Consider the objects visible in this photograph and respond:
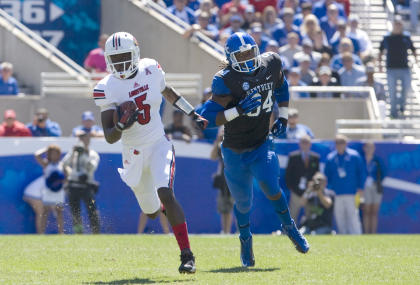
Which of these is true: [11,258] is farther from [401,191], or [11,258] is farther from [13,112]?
[401,191]

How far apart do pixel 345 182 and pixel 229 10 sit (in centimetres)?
456

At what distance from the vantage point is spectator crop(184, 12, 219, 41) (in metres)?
16.4

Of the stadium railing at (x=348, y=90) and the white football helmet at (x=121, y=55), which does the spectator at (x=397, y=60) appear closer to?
the stadium railing at (x=348, y=90)

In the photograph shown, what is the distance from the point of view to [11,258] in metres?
8.96

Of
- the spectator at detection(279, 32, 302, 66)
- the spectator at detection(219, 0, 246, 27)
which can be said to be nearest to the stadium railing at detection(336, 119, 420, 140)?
the spectator at detection(279, 32, 302, 66)

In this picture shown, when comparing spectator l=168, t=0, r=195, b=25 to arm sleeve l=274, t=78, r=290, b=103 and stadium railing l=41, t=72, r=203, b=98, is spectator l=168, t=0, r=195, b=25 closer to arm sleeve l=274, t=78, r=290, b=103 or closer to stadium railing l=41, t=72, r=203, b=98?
stadium railing l=41, t=72, r=203, b=98

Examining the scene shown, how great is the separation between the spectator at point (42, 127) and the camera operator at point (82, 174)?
892 millimetres

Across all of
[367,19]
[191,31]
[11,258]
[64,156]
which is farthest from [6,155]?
[367,19]

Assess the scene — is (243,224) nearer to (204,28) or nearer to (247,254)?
(247,254)

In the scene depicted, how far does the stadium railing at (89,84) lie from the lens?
50.8 ft

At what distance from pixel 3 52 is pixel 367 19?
675 cm

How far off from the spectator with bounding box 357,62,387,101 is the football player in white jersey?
8.04 meters

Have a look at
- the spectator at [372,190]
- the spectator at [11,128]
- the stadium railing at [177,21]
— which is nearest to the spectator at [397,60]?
the spectator at [372,190]

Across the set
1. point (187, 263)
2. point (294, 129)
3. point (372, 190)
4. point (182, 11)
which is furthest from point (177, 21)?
point (187, 263)
